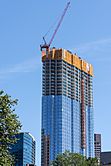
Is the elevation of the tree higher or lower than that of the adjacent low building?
lower

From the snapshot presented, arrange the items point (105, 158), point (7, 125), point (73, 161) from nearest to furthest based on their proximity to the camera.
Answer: point (7, 125)
point (105, 158)
point (73, 161)

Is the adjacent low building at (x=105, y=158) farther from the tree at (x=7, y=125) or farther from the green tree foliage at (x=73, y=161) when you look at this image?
the tree at (x=7, y=125)

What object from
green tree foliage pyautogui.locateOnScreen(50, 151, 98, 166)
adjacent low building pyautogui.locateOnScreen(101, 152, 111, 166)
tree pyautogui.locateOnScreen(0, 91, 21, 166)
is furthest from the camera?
green tree foliage pyautogui.locateOnScreen(50, 151, 98, 166)

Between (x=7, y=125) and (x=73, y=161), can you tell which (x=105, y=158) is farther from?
(x=7, y=125)

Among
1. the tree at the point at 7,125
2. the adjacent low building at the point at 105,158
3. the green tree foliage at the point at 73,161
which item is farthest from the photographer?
the green tree foliage at the point at 73,161

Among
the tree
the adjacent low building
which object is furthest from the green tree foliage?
the tree

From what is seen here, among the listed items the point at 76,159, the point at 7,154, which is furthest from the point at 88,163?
the point at 7,154

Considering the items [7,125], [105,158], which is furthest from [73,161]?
[7,125]

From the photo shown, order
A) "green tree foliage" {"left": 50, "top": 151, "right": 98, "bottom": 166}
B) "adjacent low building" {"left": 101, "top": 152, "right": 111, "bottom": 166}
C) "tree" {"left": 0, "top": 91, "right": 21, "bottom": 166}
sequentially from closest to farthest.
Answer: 1. "tree" {"left": 0, "top": 91, "right": 21, "bottom": 166}
2. "adjacent low building" {"left": 101, "top": 152, "right": 111, "bottom": 166}
3. "green tree foliage" {"left": 50, "top": 151, "right": 98, "bottom": 166}

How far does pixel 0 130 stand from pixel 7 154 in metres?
2.76

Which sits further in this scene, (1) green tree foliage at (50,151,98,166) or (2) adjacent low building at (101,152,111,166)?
(1) green tree foliage at (50,151,98,166)

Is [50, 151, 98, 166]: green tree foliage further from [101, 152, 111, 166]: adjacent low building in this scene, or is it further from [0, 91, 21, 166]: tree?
[0, 91, 21, 166]: tree

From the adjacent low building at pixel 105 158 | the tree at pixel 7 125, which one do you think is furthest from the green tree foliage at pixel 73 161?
the tree at pixel 7 125

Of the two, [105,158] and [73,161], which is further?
[73,161]
